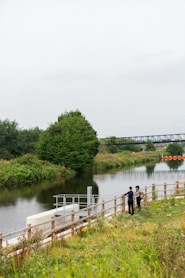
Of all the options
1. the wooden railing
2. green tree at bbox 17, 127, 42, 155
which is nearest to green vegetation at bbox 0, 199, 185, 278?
the wooden railing

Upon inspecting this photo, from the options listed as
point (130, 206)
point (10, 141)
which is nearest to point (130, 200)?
point (130, 206)

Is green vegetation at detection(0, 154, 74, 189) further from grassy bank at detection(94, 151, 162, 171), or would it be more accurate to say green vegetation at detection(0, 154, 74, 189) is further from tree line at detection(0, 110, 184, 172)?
grassy bank at detection(94, 151, 162, 171)

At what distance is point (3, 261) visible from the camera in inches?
356

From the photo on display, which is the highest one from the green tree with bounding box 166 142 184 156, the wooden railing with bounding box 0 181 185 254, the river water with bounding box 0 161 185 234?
the green tree with bounding box 166 142 184 156

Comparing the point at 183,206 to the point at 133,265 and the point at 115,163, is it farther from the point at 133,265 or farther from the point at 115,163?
the point at 115,163

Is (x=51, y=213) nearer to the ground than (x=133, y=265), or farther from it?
nearer to the ground

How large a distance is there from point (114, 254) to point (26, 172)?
3942 cm

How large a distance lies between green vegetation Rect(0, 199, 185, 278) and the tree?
3838 cm

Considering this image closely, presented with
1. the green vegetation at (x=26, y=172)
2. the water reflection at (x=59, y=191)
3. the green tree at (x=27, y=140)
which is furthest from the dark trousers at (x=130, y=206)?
the green tree at (x=27, y=140)

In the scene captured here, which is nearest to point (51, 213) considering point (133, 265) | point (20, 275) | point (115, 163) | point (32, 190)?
point (20, 275)

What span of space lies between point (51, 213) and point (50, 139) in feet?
128

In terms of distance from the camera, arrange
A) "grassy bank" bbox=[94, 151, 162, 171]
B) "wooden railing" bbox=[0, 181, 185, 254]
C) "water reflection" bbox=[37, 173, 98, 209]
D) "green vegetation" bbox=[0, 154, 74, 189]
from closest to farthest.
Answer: "wooden railing" bbox=[0, 181, 185, 254] < "water reflection" bbox=[37, 173, 98, 209] < "green vegetation" bbox=[0, 154, 74, 189] < "grassy bank" bbox=[94, 151, 162, 171]

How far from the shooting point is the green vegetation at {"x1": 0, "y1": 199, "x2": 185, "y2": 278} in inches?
244

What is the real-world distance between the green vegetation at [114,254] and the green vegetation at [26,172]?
2627 cm
